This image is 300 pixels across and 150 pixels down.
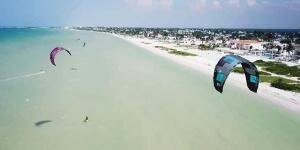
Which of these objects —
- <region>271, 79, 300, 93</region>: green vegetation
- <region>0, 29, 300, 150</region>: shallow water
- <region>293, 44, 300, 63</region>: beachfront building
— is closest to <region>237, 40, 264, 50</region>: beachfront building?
<region>293, 44, 300, 63</region>: beachfront building

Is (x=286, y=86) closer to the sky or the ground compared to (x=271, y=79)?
closer to the sky

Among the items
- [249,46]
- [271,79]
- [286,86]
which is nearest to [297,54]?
[249,46]

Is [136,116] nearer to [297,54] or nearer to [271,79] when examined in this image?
[271,79]

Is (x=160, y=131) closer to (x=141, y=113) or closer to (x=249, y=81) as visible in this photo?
(x=141, y=113)

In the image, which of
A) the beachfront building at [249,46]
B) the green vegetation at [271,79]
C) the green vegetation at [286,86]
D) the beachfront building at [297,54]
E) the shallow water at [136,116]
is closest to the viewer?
the shallow water at [136,116]

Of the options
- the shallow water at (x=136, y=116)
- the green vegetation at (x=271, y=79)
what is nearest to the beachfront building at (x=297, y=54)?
the green vegetation at (x=271, y=79)

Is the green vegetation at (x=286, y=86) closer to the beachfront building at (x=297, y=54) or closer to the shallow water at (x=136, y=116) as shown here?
the shallow water at (x=136, y=116)

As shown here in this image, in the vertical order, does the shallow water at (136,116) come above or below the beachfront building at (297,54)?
below

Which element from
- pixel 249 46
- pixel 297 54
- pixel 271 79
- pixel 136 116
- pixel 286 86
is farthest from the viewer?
pixel 249 46
